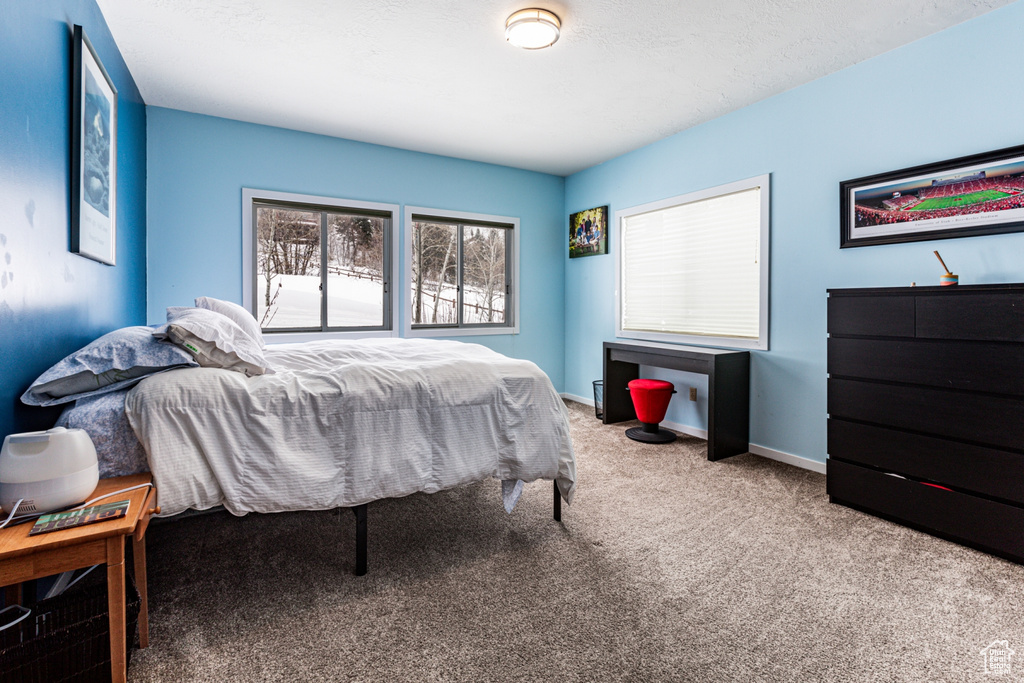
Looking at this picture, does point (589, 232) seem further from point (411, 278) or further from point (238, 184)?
point (238, 184)

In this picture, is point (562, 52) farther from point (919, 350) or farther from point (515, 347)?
point (515, 347)

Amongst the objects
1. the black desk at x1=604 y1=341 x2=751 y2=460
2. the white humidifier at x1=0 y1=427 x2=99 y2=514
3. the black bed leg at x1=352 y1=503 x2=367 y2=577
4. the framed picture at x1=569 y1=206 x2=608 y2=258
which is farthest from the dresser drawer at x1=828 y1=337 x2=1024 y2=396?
the white humidifier at x1=0 y1=427 x2=99 y2=514

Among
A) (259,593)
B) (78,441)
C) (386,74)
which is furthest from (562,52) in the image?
(259,593)

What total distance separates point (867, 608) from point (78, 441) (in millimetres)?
2482

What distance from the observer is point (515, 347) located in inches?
206

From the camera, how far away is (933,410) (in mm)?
2254

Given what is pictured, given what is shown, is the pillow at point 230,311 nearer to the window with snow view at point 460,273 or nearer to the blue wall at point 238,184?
the blue wall at point 238,184

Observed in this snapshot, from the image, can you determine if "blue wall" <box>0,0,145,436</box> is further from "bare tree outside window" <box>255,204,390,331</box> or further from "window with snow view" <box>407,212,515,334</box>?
"window with snow view" <box>407,212,515,334</box>

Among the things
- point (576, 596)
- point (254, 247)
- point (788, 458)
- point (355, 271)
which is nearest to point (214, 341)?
point (576, 596)

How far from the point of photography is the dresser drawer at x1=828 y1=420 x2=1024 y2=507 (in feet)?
6.69

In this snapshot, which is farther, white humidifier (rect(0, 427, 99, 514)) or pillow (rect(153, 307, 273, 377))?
pillow (rect(153, 307, 273, 377))

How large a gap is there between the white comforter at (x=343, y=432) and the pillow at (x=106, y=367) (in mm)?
66

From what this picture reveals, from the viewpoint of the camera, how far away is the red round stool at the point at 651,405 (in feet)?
12.5

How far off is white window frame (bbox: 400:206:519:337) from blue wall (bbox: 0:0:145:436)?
238cm
